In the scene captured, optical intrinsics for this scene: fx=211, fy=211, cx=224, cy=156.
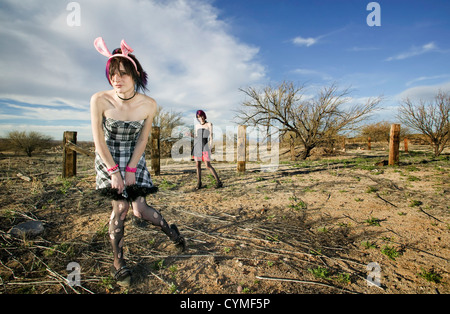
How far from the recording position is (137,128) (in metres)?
2.04

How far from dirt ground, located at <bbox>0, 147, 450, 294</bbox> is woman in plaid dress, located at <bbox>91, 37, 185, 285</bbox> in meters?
0.64

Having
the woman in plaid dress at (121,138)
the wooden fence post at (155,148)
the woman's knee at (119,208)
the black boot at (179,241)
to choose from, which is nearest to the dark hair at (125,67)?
the woman in plaid dress at (121,138)

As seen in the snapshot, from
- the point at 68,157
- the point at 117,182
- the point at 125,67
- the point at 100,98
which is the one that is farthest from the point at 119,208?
the point at 68,157

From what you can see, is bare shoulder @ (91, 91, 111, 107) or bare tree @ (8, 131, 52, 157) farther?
bare tree @ (8, 131, 52, 157)

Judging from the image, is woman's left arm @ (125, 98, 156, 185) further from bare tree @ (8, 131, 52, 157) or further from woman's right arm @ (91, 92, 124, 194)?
bare tree @ (8, 131, 52, 157)

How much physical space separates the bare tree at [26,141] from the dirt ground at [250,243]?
37.9 feet

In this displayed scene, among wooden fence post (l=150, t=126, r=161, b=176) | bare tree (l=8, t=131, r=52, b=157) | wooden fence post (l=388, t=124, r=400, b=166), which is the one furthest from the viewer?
bare tree (l=8, t=131, r=52, b=157)

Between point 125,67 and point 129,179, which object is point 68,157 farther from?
point 125,67

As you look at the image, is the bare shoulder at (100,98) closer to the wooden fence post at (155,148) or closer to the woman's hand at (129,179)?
the woman's hand at (129,179)

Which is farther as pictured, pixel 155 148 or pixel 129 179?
pixel 155 148

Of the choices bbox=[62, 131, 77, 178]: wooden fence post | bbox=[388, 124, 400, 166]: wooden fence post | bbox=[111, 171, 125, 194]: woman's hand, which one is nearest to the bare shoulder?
bbox=[111, 171, 125, 194]: woman's hand

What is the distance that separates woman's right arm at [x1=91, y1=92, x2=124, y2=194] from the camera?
5.88ft

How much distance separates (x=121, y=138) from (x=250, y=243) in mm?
2020

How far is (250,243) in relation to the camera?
2781mm
